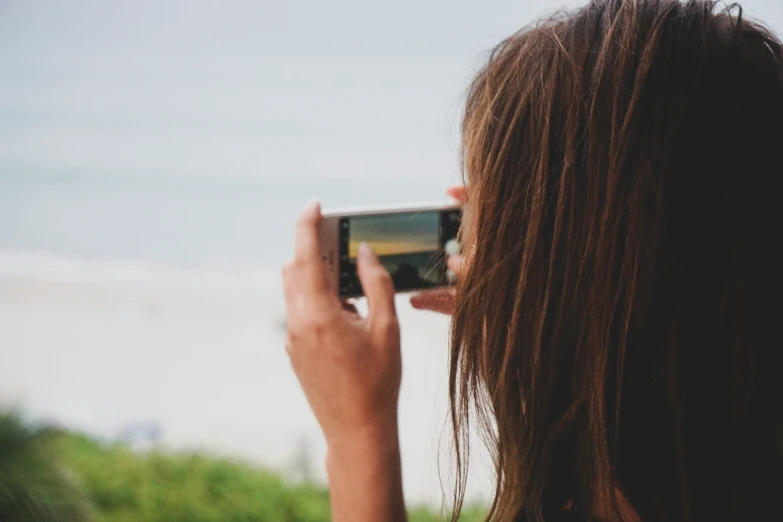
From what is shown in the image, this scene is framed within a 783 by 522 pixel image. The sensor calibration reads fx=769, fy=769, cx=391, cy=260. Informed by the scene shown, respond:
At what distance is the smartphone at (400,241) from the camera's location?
71 cm

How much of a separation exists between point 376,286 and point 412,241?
0.36 feet

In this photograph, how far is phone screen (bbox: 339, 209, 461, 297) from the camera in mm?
733

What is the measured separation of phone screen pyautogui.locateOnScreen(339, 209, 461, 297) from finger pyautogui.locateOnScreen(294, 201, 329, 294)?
5cm

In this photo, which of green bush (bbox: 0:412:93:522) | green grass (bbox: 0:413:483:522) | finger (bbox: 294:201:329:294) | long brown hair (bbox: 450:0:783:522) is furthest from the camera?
green grass (bbox: 0:413:483:522)

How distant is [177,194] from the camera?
4.86 ft

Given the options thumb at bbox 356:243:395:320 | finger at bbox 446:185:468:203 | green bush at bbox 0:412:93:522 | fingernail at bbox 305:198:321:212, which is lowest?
green bush at bbox 0:412:93:522

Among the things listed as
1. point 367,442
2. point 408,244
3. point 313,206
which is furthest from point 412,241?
point 367,442

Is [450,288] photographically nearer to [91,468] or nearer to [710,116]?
[710,116]

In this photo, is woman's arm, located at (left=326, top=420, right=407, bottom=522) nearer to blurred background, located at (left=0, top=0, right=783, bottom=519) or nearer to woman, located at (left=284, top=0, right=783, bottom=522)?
woman, located at (left=284, top=0, right=783, bottom=522)

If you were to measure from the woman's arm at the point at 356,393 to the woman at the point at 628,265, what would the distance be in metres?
0.06

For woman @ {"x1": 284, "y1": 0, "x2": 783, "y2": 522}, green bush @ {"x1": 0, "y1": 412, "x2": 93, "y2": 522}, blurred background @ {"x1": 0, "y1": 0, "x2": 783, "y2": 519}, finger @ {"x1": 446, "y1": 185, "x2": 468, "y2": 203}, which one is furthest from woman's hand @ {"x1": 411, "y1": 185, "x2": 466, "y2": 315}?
green bush @ {"x1": 0, "y1": 412, "x2": 93, "y2": 522}

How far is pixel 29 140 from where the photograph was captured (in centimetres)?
145

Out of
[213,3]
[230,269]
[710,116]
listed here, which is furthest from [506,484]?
[213,3]

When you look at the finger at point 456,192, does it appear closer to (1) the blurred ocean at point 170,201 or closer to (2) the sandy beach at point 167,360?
(1) the blurred ocean at point 170,201
